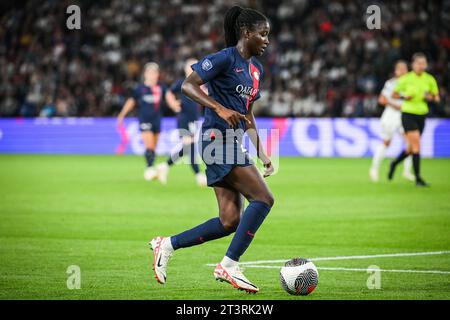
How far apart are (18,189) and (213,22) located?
1841 cm

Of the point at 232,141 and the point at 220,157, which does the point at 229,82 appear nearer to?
the point at 232,141

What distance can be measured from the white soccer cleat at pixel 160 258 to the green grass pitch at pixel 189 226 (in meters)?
0.12

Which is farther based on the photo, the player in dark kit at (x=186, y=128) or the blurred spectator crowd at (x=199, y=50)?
the blurred spectator crowd at (x=199, y=50)

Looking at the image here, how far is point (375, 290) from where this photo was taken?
7.91m

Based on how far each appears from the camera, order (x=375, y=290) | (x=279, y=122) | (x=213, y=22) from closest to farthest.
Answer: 1. (x=375, y=290)
2. (x=279, y=122)
3. (x=213, y=22)

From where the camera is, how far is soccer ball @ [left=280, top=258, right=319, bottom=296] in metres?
7.71

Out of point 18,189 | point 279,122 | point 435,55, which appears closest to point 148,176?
point 18,189

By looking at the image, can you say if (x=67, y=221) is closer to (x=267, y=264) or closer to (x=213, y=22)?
(x=267, y=264)

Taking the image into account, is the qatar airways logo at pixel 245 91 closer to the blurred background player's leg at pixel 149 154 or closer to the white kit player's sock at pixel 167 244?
the white kit player's sock at pixel 167 244

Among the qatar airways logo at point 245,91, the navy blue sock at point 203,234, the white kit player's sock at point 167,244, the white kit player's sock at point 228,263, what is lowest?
the white kit player's sock at point 228,263

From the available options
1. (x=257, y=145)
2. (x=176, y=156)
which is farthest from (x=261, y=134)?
(x=257, y=145)

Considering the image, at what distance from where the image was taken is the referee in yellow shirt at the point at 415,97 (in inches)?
738

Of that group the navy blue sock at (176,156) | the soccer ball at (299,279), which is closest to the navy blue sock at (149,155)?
the navy blue sock at (176,156)

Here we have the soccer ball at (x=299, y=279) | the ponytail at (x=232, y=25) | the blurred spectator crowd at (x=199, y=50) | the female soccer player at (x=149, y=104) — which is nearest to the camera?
the soccer ball at (x=299, y=279)
